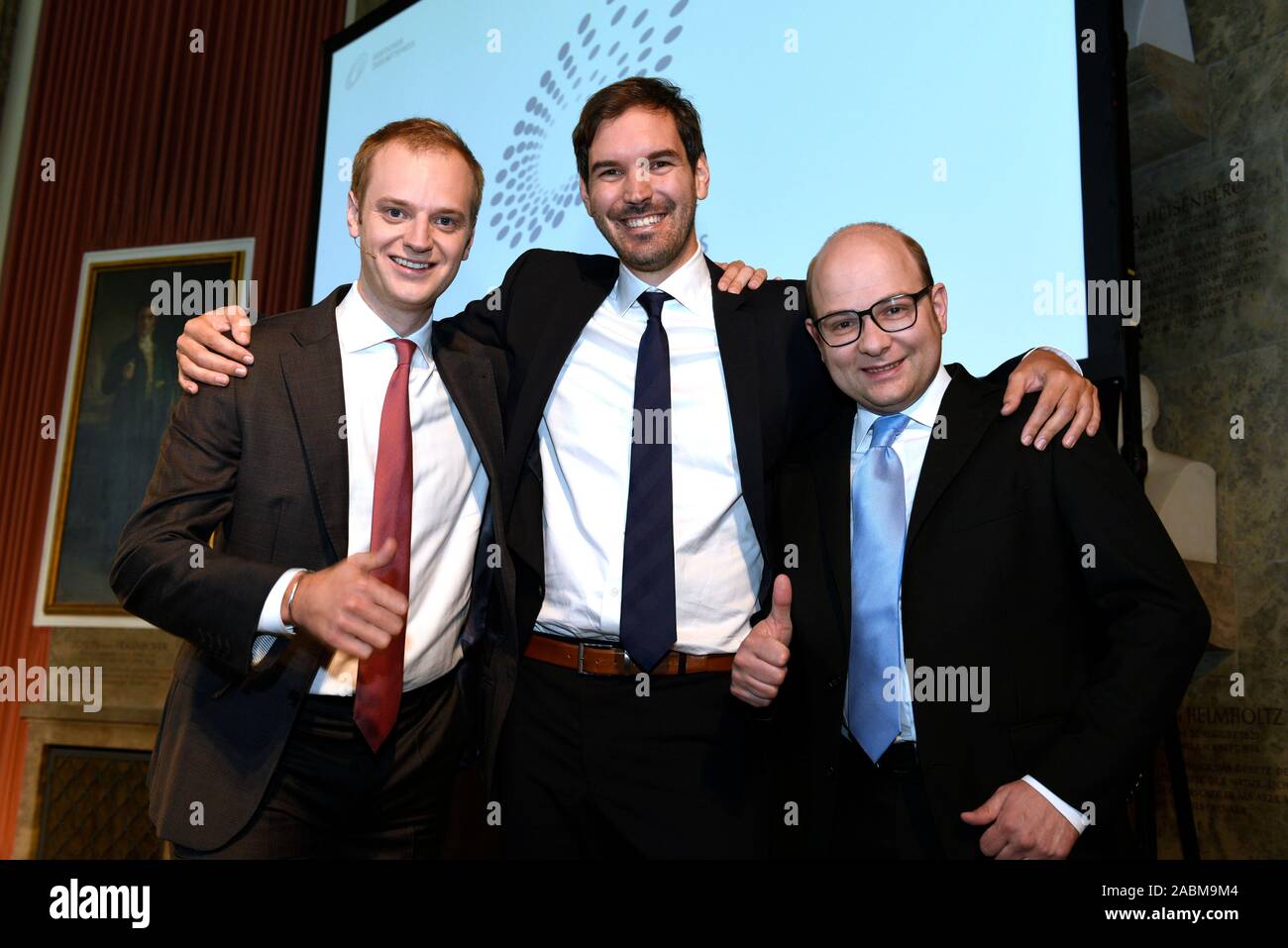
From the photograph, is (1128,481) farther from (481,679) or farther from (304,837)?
(304,837)

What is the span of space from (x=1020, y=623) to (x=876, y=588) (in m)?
0.24

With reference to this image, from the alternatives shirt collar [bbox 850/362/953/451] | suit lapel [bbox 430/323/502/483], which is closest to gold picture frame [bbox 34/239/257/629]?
suit lapel [bbox 430/323/502/483]

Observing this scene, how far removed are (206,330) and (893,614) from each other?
1.34 m

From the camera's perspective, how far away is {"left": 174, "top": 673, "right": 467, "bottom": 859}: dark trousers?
179cm

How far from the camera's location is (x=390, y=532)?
6.28 feet

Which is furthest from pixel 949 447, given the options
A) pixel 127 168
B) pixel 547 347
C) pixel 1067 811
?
pixel 127 168

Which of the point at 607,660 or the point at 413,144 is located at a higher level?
the point at 413,144

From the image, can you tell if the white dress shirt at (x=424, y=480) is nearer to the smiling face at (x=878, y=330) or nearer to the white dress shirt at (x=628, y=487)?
the white dress shirt at (x=628, y=487)

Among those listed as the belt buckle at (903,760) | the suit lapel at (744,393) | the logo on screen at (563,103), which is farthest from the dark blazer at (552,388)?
the logo on screen at (563,103)

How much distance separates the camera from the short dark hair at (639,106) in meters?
2.27

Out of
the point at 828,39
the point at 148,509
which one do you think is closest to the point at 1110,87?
the point at 828,39

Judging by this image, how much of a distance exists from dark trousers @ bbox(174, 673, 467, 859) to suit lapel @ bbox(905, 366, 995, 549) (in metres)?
0.96

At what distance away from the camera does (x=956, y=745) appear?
5.31 feet

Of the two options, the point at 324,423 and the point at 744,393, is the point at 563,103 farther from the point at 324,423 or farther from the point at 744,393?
the point at 324,423
